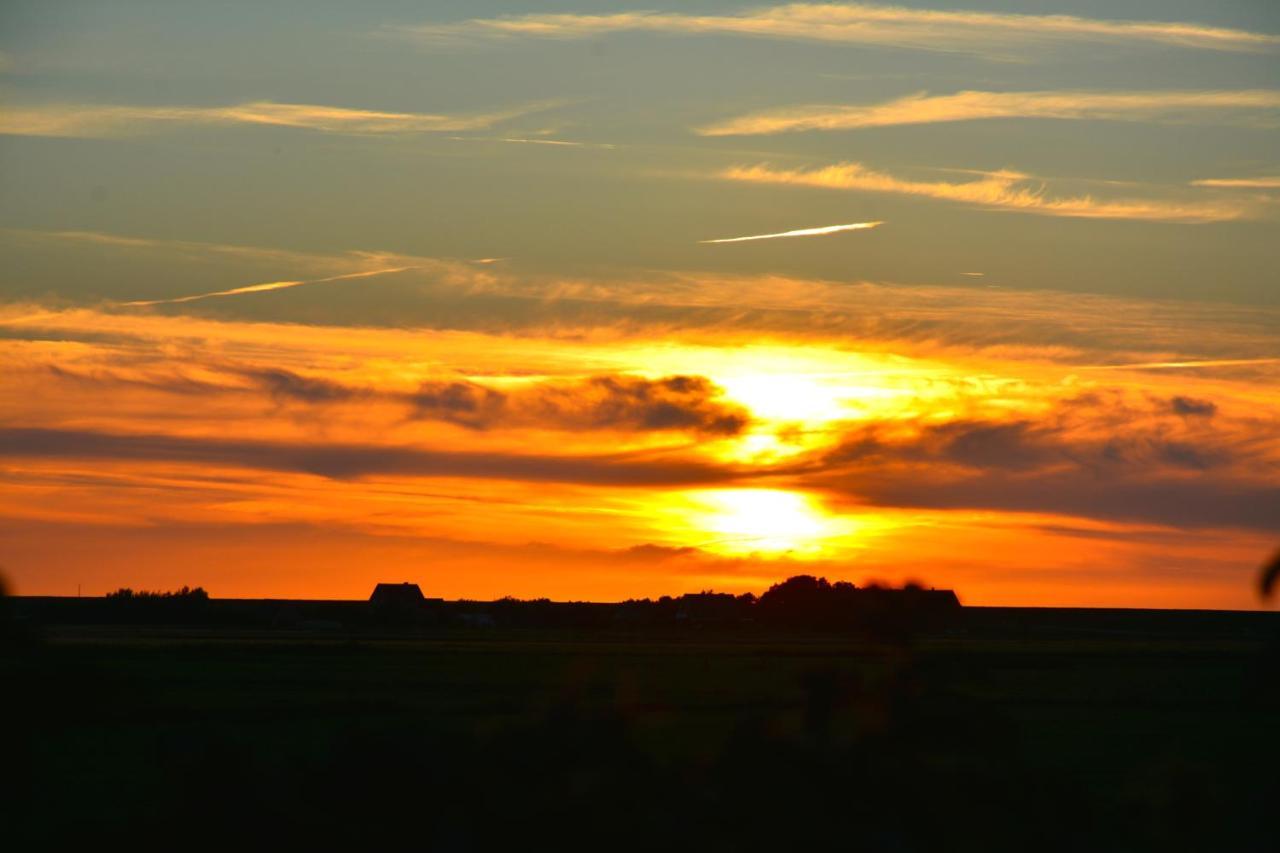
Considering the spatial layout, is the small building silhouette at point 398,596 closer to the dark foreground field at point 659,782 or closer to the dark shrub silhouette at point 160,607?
the dark shrub silhouette at point 160,607

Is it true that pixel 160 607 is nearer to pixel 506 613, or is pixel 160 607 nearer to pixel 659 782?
pixel 506 613

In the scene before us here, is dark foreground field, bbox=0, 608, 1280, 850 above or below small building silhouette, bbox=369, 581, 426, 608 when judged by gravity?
below

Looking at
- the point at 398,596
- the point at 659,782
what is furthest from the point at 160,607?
the point at 659,782

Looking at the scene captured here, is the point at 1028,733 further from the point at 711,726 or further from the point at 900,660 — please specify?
the point at 900,660

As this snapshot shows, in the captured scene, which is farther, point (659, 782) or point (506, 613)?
point (506, 613)

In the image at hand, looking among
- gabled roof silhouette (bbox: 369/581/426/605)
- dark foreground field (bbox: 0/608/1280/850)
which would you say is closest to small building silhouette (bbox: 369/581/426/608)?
gabled roof silhouette (bbox: 369/581/426/605)

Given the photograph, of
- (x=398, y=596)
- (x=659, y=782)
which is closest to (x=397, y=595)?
(x=398, y=596)

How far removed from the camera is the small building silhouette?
5714 inches

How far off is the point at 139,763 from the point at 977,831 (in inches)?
643

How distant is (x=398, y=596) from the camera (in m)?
151

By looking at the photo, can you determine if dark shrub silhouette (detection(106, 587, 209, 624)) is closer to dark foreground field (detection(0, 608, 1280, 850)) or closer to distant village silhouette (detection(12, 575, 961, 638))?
distant village silhouette (detection(12, 575, 961, 638))

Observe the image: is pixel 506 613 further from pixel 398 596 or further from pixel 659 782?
pixel 659 782

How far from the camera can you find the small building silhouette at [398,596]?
145 metres

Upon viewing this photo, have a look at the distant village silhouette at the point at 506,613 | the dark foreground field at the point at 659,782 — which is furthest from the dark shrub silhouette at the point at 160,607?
the dark foreground field at the point at 659,782
